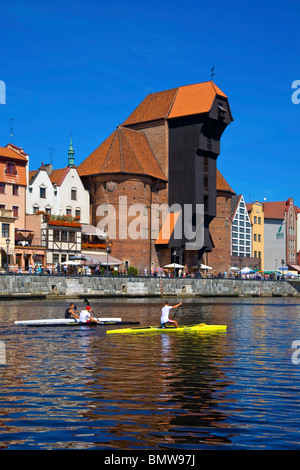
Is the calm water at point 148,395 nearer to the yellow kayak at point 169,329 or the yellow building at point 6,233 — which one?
the yellow kayak at point 169,329

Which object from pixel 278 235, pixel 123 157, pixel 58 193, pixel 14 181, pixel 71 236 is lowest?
pixel 71 236

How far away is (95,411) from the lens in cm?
1240

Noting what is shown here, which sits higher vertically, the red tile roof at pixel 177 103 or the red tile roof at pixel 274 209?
the red tile roof at pixel 177 103

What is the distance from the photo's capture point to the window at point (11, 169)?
7362 cm

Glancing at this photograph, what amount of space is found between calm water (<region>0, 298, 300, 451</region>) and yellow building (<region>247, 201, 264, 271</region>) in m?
97.5

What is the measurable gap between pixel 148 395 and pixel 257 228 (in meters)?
111

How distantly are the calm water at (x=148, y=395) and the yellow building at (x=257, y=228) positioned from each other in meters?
97.5

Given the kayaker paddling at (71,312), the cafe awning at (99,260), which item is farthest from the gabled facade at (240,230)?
the kayaker paddling at (71,312)

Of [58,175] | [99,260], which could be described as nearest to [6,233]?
[99,260]

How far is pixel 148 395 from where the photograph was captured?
45.8 feet

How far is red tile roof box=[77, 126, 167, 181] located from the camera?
85062 mm

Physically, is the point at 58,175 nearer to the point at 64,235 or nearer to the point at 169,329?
the point at 64,235

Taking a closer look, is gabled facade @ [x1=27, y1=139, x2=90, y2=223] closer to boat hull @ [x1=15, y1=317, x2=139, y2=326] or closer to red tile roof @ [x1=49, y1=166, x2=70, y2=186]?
red tile roof @ [x1=49, y1=166, x2=70, y2=186]
